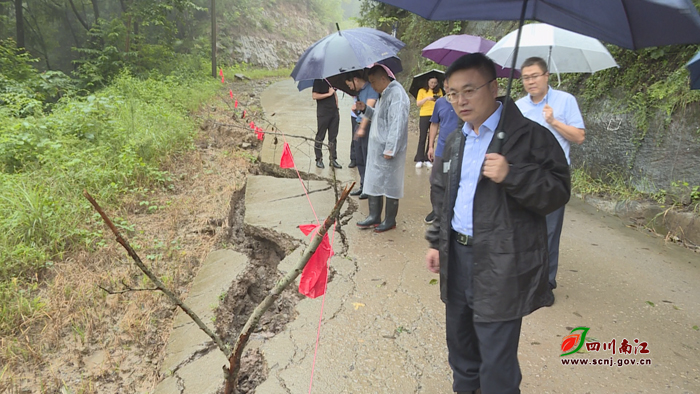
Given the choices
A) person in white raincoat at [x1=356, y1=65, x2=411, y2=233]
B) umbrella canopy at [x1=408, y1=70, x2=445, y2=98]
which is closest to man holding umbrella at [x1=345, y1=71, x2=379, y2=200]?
person in white raincoat at [x1=356, y1=65, x2=411, y2=233]

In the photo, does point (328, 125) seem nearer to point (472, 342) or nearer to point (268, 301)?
point (472, 342)

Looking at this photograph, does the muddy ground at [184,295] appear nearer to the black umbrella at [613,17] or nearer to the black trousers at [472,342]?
the black trousers at [472,342]

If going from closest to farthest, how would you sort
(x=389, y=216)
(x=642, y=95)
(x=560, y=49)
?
(x=560, y=49)
(x=389, y=216)
(x=642, y=95)

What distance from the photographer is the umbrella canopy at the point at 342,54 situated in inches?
150

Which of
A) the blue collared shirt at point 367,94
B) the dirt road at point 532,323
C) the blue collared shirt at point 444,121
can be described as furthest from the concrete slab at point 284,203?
the blue collared shirt at point 444,121

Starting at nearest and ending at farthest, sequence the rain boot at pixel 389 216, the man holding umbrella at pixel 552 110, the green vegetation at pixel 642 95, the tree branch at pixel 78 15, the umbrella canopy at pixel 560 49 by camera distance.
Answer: the man holding umbrella at pixel 552 110 → the umbrella canopy at pixel 560 49 → the rain boot at pixel 389 216 → the green vegetation at pixel 642 95 → the tree branch at pixel 78 15

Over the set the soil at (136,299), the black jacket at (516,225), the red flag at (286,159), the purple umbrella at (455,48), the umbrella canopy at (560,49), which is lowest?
the soil at (136,299)

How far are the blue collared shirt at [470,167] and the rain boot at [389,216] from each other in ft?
8.13

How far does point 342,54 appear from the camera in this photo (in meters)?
3.87

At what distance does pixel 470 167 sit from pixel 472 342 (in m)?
0.84

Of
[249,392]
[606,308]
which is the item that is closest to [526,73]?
[606,308]

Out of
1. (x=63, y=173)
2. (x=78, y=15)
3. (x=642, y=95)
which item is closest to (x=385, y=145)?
(x=642, y=95)

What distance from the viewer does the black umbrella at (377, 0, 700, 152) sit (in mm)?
1385

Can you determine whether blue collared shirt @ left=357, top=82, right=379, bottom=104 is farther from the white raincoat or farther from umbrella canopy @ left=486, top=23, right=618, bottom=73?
umbrella canopy @ left=486, top=23, right=618, bottom=73
